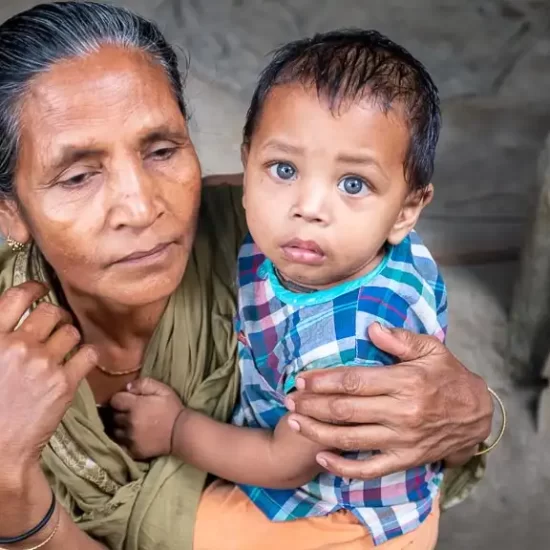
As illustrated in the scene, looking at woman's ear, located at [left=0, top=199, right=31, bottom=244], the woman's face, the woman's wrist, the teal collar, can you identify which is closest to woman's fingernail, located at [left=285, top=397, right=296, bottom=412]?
the teal collar

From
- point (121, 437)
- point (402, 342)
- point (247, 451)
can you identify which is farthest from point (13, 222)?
point (402, 342)

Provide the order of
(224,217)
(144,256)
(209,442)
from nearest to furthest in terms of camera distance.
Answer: (144,256), (209,442), (224,217)

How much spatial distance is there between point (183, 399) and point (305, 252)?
42 centimetres

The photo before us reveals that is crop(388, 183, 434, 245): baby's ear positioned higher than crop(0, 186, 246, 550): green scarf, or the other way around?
crop(388, 183, 434, 245): baby's ear

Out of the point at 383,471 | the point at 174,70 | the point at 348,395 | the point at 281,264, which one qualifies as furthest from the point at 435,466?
the point at 174,70

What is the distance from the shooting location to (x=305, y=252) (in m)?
1.20

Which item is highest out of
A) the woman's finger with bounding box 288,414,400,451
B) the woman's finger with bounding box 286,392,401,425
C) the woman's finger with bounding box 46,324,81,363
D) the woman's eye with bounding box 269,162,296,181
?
the woman's eye with bounding box 269,162,296,181

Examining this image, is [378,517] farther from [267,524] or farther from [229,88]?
[229,88]

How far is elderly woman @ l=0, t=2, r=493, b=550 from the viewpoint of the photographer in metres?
1.19

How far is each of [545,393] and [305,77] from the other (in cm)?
132

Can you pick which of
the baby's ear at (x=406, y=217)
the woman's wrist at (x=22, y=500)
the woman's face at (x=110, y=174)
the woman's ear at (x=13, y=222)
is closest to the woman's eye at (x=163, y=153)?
the woman's face at (x=110, y=174)

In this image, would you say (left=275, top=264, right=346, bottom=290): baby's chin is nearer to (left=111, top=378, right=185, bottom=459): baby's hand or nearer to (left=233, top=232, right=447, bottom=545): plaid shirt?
→ (left=233, top=232, right=447, bottom=545): plaid shirt

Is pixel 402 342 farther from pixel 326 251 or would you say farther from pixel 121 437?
pixel 121 437

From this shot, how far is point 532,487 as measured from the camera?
7.09 feet
